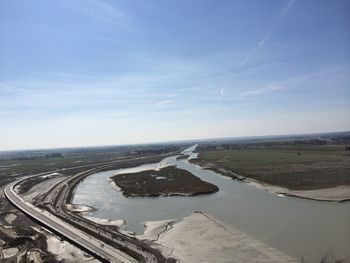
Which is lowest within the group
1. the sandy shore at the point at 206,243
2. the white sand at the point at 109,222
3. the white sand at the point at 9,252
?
the sandy shore at the point at 206,243

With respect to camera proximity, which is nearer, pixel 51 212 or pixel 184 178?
pixel 51 212

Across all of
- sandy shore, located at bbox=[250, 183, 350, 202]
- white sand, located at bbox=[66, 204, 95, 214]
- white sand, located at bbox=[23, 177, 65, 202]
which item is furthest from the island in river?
white sand, located at bbox=[23, 177, 65, 202]

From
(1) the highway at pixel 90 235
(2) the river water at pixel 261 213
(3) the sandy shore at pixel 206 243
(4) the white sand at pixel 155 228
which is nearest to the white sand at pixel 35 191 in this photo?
(1) the highway at pixel 90 235

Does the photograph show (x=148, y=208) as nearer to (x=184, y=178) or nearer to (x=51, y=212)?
(x=51, y=212)

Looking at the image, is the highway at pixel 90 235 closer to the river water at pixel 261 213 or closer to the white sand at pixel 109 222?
the white sand at pixel 109 222

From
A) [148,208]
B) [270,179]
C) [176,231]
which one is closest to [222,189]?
[270,179]
